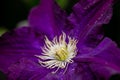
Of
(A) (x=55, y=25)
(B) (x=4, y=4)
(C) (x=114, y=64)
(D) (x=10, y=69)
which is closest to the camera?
(C) (x=114, y=64)

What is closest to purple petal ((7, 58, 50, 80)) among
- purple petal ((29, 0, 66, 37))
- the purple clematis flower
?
the purple clematis flower

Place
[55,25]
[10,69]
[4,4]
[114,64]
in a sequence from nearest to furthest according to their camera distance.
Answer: [114,64] < [10,69] < [55,25] < [4,4]

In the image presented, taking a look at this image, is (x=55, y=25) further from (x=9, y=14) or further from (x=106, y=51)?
(x=9, y=14)

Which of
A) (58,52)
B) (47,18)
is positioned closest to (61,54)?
(58,52)

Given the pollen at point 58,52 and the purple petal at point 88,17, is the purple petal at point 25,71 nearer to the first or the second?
the pollen at point 58,52

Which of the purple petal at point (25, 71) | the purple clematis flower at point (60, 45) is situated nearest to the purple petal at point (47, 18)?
the purple clematis flower at point (60, 45)

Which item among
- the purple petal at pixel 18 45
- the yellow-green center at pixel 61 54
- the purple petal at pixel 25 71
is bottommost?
the purple petal at pixel 25 71

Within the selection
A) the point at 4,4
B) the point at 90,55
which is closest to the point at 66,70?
the point at 90,55
